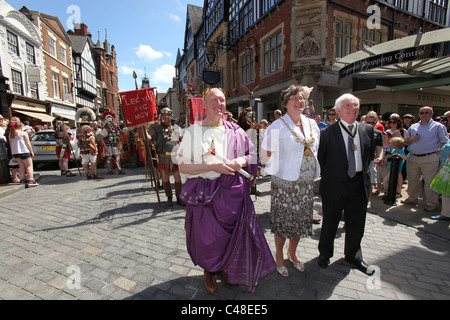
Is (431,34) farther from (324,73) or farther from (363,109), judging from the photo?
(363,109)

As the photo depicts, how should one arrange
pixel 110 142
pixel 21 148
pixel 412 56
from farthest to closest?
1. pixel 110 142
2. pixel 21 148
3. pixel 412 56

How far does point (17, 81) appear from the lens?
16.3 m

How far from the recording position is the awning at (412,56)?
17.9ft

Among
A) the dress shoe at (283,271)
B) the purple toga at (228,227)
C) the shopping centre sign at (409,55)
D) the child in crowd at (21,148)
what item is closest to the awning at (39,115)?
the child in crowd at (21,148)

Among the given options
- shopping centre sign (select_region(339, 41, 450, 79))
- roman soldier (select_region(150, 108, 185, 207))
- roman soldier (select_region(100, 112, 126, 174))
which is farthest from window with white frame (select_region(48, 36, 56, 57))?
shopping centre sign (select_region(339, 41, 450, 79))

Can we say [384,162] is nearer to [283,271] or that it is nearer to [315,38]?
[283,271]

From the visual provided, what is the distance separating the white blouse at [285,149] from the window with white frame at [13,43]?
2125cm

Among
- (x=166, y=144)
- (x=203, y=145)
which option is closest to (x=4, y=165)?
(x=166, y=144)

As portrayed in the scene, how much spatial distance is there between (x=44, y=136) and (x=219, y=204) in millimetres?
11401

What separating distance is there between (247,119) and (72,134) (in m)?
7.96

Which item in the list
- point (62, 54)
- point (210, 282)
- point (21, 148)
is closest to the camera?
point (210, 282)

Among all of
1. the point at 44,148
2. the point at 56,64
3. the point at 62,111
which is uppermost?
the point at 56,64

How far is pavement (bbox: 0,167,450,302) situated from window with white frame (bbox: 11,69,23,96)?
16.1 metres
